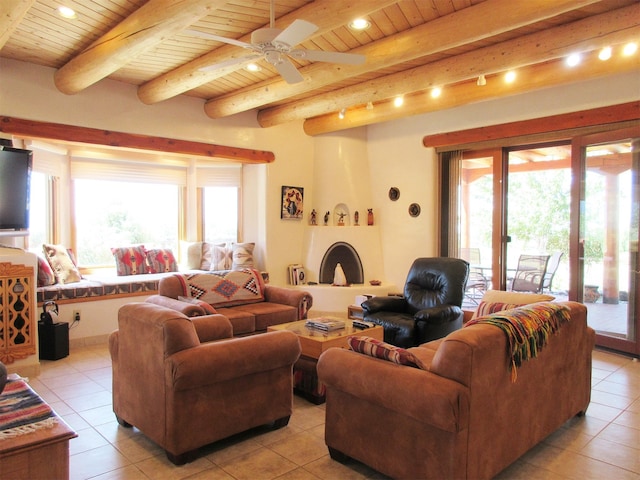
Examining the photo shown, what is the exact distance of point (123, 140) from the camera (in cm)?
525

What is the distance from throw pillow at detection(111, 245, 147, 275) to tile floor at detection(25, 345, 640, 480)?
255 centimetres

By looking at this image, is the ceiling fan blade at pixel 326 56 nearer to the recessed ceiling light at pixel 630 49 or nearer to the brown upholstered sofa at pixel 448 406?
the brown upholstered sofa at pixel 448 406

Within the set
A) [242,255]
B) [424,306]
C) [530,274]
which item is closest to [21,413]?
[424,306]

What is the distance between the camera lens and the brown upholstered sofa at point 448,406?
6.61 feet

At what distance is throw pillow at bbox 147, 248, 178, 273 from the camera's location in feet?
20.3

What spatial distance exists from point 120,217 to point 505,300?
5.14 metres

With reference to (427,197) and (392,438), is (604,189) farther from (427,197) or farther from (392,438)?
(392,438)

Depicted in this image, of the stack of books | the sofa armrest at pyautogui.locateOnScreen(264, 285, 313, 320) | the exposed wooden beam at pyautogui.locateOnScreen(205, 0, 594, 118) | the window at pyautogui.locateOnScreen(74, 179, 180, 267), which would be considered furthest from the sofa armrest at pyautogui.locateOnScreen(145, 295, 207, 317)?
the window at pyautogui.locateOnScreen(74, 179, 180, 267)

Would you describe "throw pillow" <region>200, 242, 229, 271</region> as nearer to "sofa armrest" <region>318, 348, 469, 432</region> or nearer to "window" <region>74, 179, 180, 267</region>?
"window" <region>74, 179, 180, 267</region>

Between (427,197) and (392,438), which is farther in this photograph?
(427,197)

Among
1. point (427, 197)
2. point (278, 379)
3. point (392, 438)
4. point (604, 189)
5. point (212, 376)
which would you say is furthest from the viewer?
point (427, 197)

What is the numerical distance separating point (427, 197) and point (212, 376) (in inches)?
174

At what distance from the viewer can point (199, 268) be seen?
6.60m

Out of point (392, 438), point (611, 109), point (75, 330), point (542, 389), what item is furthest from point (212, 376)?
point (611, 109)
